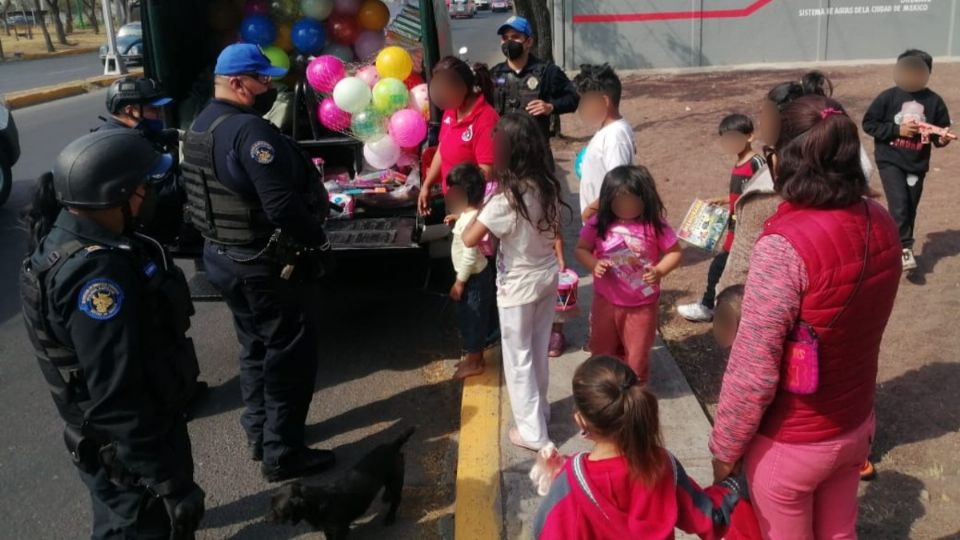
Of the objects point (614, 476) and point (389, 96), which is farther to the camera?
point (389, 96)

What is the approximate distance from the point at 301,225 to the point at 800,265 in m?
2.30

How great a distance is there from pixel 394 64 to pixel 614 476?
4.69m

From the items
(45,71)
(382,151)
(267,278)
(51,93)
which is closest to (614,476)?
(267,278)

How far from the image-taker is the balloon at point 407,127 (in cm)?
598

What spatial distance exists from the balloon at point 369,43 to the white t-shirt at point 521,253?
3.69 meters

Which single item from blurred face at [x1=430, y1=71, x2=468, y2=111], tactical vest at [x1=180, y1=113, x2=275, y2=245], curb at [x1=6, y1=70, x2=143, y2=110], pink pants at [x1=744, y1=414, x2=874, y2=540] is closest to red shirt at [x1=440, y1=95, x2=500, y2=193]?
blurred face at [x1=430, y1=71, x2=468, y2=111]

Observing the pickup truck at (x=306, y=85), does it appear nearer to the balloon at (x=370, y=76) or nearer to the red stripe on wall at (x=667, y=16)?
the balloon at (x=370, y=76)

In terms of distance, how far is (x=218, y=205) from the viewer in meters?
3.82

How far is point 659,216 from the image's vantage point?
385cm

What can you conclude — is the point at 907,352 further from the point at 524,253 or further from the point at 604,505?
the point at 604,505

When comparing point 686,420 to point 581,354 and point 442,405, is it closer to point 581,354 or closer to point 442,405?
point 581,354

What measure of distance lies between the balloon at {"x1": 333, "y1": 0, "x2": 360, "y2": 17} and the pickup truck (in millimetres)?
318

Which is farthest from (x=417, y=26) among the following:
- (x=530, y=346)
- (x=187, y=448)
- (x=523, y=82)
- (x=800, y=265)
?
(x=800, y=265)

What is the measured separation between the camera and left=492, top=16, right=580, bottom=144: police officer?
649cm
